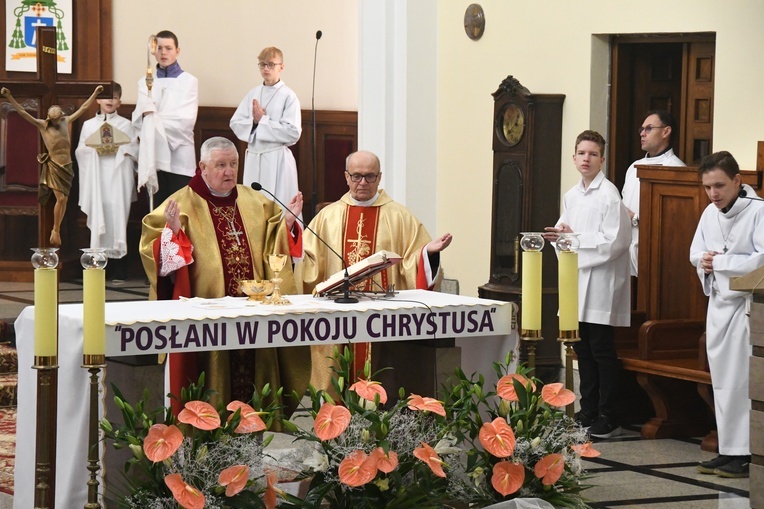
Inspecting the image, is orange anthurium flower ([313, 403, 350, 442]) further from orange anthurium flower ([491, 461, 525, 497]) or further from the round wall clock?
the round wall clock

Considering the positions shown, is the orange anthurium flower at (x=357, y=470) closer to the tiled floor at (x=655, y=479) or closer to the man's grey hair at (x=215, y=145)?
the tiled floor at (x=655, y=479)

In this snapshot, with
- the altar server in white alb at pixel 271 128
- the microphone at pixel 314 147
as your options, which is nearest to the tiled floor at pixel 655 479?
the altar server in white alb at pixel 271 128

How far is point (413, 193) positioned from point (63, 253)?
12.8ft

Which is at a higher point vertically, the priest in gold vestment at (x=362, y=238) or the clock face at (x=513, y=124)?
the clock face at (x=513, y=124)

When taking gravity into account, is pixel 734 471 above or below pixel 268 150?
below

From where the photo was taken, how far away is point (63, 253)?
12898 millimetres

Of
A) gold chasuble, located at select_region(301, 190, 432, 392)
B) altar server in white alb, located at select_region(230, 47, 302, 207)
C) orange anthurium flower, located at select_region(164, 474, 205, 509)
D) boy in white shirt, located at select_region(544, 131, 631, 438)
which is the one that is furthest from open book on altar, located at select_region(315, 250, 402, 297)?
altar server in white alb, located at select_region(230, 47, 302, 207)

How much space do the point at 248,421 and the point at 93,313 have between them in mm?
628

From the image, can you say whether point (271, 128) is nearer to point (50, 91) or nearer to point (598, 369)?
point (598, 369)

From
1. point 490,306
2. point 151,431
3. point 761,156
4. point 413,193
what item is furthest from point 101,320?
point 413,193

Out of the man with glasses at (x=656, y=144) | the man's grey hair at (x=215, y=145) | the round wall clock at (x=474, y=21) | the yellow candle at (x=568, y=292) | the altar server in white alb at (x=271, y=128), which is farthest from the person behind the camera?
the altar server in white alb at (x=271, y=128)

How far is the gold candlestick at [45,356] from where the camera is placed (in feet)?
14.0

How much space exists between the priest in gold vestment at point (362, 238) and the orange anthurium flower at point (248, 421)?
6.94 ft

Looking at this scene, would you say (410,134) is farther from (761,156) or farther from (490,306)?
(490,306)
